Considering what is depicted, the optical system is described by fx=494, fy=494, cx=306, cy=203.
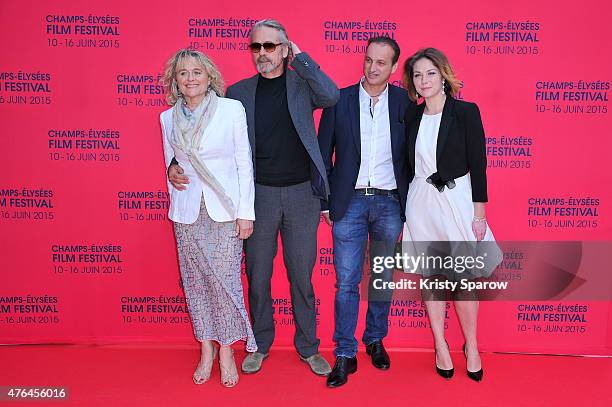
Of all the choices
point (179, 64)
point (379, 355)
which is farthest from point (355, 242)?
point (179, 64)

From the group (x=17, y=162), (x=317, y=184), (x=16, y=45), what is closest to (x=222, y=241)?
(x=317, y=184)

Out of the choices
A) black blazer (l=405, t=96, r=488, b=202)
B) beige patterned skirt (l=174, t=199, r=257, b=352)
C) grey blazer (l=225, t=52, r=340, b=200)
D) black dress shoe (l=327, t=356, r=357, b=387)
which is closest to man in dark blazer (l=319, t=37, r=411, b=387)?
black dress shoe (l=327, t=356, r=357, b=387)

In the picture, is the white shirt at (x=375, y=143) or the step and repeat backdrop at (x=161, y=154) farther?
the step and repeat backdrop at (x=161, y=154)

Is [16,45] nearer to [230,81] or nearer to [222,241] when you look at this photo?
[230,81]

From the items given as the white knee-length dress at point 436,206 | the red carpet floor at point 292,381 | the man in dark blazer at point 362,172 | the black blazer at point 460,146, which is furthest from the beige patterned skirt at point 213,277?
the black blazer at point 460,146

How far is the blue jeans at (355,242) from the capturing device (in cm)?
286

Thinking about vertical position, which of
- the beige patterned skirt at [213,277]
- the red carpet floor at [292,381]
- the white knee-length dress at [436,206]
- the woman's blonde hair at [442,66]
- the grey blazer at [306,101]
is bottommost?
the red carpet floor at [292,381]

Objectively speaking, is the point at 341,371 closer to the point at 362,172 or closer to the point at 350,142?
the point at 362,172

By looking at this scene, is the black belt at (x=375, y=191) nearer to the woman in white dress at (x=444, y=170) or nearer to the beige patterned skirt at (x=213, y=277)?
the woman in white dress at (x=444, y=170)

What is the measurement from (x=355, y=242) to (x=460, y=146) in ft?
2.61

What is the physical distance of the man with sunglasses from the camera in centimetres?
266

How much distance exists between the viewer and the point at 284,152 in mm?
2752

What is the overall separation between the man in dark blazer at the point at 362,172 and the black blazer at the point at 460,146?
0.81ft

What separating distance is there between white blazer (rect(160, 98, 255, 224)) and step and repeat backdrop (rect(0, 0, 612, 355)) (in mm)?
770
